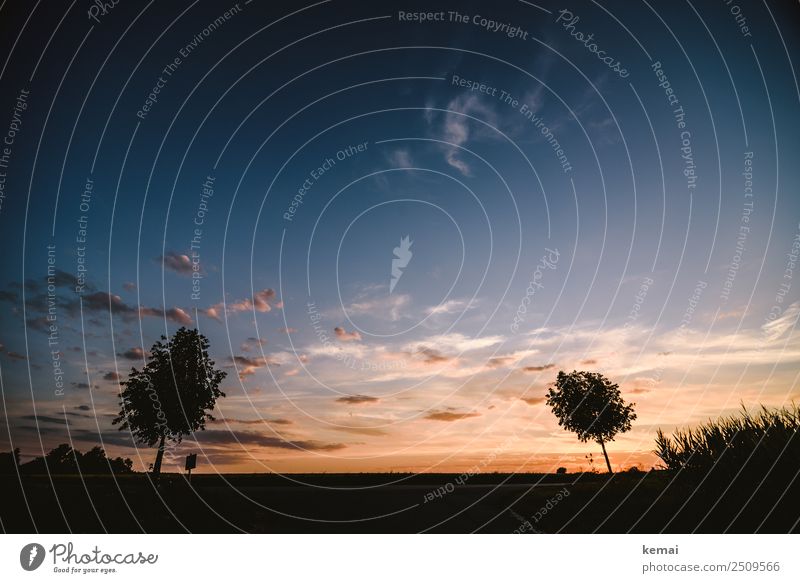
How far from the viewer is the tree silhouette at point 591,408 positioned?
1522 inches

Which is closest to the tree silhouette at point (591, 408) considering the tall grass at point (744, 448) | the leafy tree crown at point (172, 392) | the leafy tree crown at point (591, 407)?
the leafy tree crown at point (591, 407)

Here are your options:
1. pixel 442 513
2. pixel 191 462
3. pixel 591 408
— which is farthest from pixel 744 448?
pixel 591 408

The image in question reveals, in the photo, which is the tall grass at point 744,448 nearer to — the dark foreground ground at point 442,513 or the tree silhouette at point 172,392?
the dark foreground ground at point 442,513

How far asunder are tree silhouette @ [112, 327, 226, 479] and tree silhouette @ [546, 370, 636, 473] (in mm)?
31225

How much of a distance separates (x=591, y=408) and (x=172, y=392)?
36.2 m

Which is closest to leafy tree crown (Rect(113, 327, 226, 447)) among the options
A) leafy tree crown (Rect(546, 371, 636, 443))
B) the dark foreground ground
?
the dark foreground ground

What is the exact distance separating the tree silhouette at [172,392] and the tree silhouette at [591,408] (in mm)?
31225

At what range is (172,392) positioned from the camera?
3391cm

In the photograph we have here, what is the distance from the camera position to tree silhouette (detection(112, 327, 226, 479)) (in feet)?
111

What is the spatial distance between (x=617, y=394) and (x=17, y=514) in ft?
135

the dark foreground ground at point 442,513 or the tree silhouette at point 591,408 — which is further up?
the tree silhouette at point 591,408

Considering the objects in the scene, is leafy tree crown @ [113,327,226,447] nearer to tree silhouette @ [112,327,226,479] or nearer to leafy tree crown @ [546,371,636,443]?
tree silhouette @ [112,327,226,479]

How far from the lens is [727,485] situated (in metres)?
12.4
